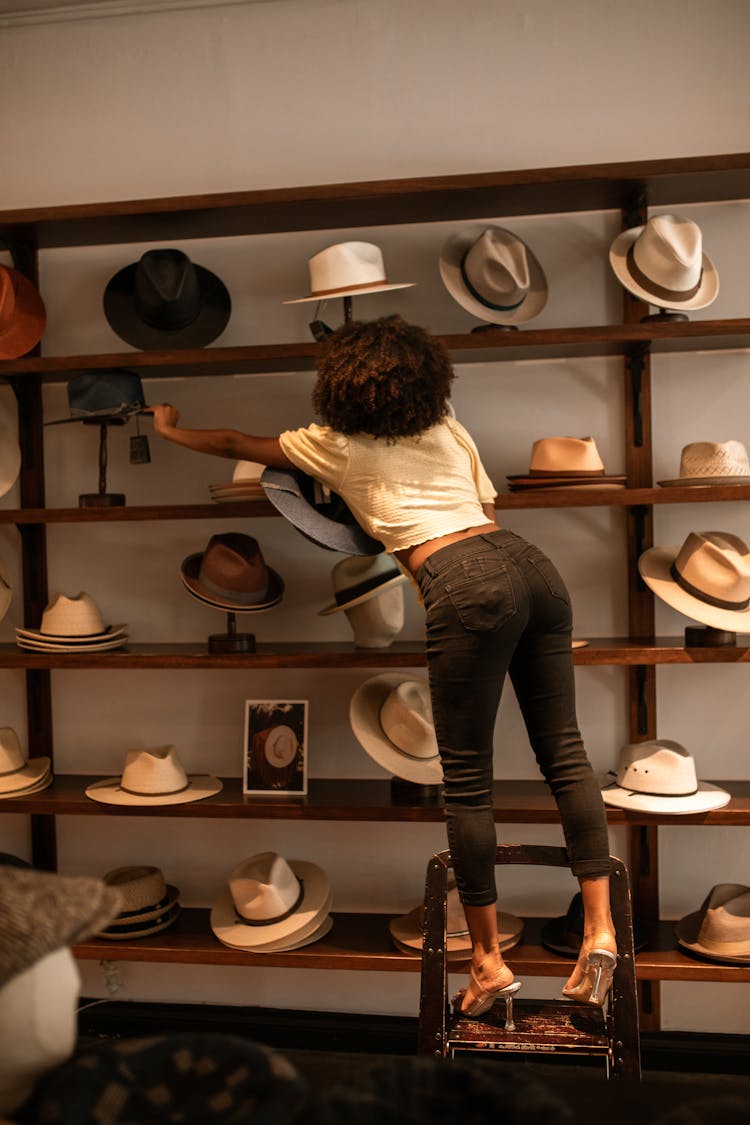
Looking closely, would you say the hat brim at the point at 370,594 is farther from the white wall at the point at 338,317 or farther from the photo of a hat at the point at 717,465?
the photo of a hat at the point at 717,465

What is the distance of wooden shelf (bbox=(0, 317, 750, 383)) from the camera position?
268cm

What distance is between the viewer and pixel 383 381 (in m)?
2.26

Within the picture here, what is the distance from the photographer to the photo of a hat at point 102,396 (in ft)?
9.41

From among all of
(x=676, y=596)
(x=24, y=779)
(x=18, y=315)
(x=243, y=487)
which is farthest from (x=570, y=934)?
(x=18, y=315)

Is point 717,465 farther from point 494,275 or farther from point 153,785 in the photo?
point 153,785

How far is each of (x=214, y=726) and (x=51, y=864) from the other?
72 cm

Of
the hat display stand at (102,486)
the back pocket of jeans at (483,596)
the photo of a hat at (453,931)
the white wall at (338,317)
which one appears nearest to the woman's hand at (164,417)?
the hat display stand at (102,486)

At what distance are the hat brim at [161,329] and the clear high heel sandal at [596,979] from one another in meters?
2.02

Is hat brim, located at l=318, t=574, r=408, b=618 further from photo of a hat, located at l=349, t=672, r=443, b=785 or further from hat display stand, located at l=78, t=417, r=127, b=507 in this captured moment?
hat display stand, located at l=78, t=417, r=127, b=507

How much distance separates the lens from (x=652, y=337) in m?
2.68

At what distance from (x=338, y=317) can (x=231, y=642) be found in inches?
41.9

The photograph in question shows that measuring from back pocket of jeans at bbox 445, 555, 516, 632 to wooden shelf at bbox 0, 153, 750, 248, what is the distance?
3.94 feet

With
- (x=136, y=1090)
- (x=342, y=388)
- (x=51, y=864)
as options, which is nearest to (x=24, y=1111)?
(x=136, y=1090)

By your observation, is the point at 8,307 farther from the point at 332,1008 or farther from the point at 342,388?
the point at 332,1008
